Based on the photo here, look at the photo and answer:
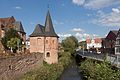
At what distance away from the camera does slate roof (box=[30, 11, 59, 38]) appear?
158ft

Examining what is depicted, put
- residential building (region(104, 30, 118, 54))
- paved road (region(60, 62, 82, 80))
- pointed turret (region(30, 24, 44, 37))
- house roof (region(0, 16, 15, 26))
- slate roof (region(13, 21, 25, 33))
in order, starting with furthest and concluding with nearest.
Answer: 1. residential building (region(104, 30, 118, 54))
2. slate roof (region(13, 21, 25, 33))
3. house roof (region(0, 16, 15, 26))
4. pointed turret (region(30, 24, 44, 37))
5. paved road (region(60, 62, 82, 80))

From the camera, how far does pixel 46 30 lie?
4894cm

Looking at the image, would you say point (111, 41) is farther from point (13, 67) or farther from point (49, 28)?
point (13, 67)

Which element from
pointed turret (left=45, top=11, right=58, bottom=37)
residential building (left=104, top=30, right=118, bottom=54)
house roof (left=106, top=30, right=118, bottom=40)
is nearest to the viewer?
pointed turret (left=45, top=11, right=58, bottom=37)

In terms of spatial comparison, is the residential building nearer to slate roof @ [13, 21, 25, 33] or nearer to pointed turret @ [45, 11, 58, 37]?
slate roof @ [13, 21, 25, 33]

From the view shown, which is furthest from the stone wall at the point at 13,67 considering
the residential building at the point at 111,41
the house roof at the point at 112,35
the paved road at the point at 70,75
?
the house roof at the point at 112,35

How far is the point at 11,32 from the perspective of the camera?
160ft

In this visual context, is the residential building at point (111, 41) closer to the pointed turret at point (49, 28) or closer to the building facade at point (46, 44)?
the pointed turret at point (49, 28)

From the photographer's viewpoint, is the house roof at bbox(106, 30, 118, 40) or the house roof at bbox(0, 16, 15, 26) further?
the house roof at bbox(106, 30, 118, 40)

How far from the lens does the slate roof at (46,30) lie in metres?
48.0

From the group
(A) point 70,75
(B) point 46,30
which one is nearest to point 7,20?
(B) point 46,30

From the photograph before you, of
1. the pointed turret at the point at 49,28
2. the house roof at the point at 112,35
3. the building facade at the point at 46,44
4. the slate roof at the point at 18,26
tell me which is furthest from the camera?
the house roof at the point at 112,35

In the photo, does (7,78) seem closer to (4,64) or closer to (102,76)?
(4,64)

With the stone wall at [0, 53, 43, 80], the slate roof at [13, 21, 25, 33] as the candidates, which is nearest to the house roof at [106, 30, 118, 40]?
the slate roof at [13, 21, 25, 33]
